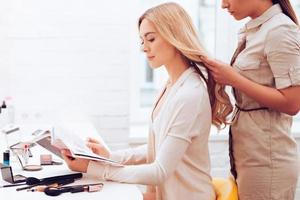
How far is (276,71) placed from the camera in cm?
188

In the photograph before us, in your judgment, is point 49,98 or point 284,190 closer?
point 284,190

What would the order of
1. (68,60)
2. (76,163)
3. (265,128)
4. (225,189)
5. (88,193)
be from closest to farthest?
(88,193)
(76,163)
(225,189)
(265,128)
(68,60)

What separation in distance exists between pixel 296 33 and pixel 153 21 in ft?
1.73

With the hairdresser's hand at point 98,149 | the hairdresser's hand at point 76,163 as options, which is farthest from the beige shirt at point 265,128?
the hairdresser's hand at point 76,163

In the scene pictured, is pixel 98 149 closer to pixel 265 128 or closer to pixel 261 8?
pixel 265 128

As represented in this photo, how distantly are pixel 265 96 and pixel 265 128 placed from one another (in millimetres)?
138

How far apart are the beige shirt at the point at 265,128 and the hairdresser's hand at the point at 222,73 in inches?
4.0

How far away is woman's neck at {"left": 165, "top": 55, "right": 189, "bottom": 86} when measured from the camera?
5.91 feet

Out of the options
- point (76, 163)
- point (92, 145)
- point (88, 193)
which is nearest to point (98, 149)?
point (92, 145)

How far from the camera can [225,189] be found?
1.82m

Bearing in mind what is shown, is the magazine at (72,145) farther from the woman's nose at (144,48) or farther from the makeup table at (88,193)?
the woman's nose at (144,48)

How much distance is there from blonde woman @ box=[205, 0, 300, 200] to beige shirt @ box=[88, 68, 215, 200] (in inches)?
7.4

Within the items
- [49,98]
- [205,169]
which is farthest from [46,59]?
[205,169]

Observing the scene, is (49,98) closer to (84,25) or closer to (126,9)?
(84,25)
